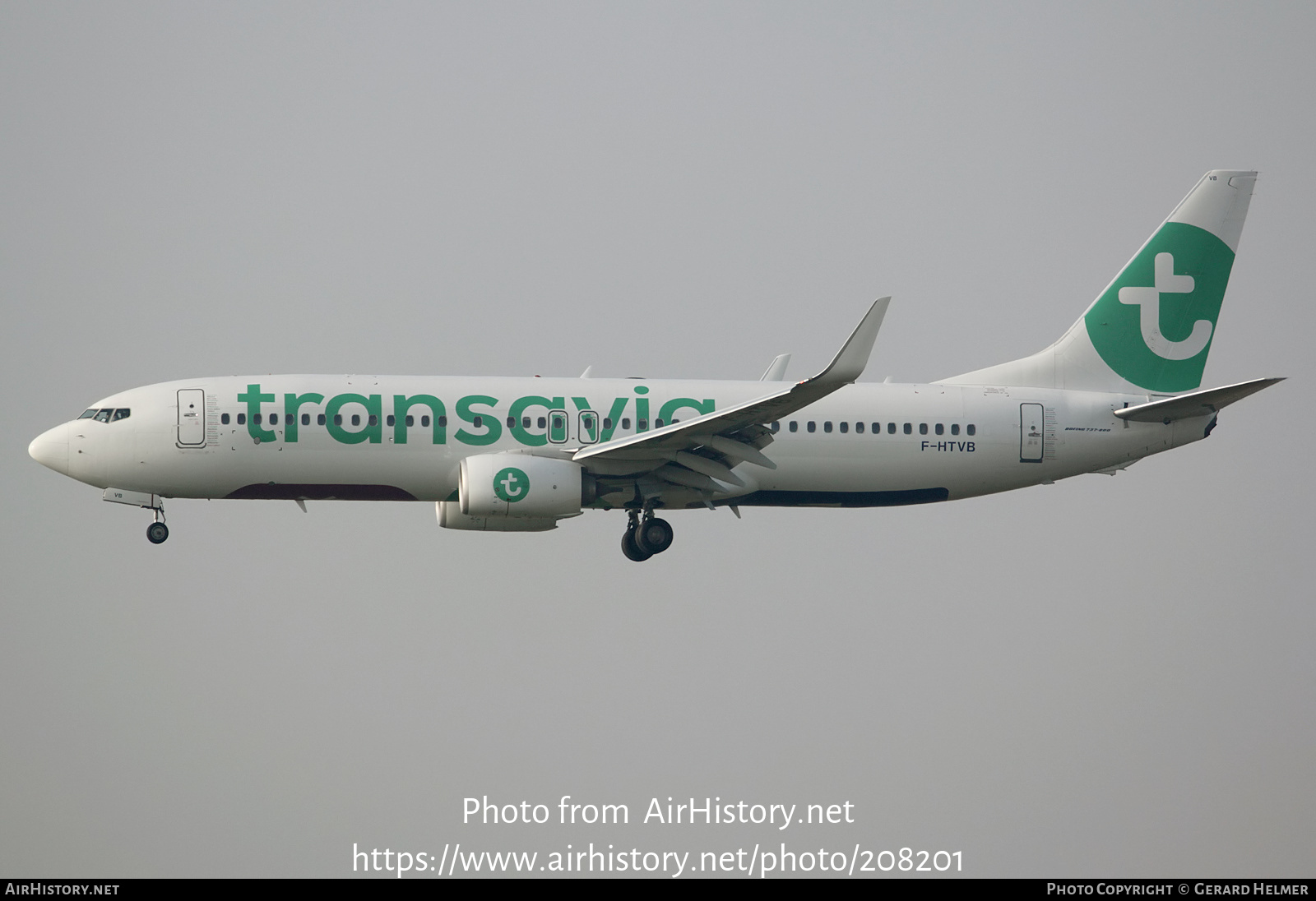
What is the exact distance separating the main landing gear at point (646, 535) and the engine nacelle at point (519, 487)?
2.52 m

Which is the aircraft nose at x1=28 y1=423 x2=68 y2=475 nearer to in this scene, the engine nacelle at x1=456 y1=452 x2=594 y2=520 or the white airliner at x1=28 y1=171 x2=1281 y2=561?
the white airliner at x1=28 y1=171 x2=1281 y2=561

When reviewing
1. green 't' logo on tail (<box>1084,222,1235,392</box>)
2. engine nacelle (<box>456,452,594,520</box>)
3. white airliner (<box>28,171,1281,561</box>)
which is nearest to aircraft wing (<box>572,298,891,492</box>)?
white airliner (<box>28,171,1281,561</box>)

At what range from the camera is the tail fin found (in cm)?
4244

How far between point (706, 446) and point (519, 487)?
4.37 m

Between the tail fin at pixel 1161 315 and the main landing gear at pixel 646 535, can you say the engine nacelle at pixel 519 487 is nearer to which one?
the main landing gear at pixel 646 535

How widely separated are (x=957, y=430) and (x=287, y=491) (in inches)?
641

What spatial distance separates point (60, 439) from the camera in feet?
125

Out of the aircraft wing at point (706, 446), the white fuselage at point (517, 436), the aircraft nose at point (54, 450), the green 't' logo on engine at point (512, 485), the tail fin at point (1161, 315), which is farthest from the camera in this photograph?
the tail fin at point (1161, 315)

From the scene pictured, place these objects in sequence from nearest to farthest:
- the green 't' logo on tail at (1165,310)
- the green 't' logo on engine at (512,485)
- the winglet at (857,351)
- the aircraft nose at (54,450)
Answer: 1. the winglet at (857,351)
2. the green 't' logo on engine at (512,485)
3. the aircraft nose at (54,450)
4. the green 't' logo on tail at (1165,310)

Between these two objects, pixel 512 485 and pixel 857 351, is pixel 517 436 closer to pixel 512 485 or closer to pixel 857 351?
pixel 512 485

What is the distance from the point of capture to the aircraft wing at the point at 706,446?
34594 mm

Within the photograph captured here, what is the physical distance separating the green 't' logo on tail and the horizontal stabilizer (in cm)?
166

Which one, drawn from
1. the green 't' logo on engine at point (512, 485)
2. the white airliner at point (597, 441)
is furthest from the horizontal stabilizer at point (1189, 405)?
the green 't' logo on engine at point (512, 485)

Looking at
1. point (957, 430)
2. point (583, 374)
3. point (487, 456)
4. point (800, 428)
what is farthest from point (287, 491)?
point (957, 430)
